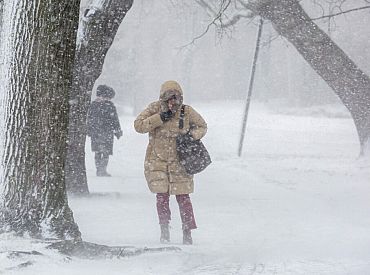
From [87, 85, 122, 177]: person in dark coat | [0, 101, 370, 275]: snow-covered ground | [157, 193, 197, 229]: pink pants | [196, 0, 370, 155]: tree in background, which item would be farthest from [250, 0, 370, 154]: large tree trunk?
[157, 193, 197, 229]: pink pants

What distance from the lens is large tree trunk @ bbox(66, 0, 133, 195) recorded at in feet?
28.0

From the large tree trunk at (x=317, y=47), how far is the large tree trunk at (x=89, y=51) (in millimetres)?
4312

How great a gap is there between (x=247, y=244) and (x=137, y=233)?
1.25 metres

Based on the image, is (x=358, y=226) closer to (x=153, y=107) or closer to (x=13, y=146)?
(x=153, y=107)

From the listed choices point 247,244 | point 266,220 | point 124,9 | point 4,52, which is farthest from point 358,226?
point 4,52

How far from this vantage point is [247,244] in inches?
270

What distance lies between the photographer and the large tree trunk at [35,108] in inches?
210

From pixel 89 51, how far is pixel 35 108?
11.1 feet

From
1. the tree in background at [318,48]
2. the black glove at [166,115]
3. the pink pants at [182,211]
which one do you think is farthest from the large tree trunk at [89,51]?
the tree in background at [318,48]

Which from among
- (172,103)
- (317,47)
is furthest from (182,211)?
(317,47)

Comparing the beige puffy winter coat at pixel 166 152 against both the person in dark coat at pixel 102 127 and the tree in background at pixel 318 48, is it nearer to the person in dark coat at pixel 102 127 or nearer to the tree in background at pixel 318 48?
the person in dark coat at pixel 102 127

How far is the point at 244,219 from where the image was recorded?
8359mm

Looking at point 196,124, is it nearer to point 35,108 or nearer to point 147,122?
point 147,122

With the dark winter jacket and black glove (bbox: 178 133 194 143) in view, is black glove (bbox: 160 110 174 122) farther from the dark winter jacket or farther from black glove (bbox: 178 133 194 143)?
the dark winter jacket
